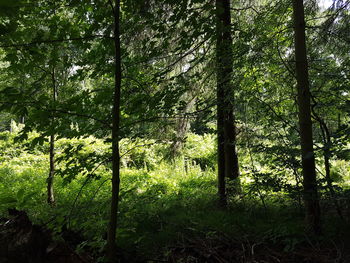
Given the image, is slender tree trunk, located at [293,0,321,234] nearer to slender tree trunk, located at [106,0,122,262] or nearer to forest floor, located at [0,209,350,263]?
forest floor, located at [0,209,350,263]

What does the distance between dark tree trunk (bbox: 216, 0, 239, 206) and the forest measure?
0.03 metres

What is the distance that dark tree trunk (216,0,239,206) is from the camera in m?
3.65

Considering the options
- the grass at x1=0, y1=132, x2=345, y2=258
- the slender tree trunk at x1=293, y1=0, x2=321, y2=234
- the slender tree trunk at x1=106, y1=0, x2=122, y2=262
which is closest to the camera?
the slender tree trunk at x1=106, y1=0, x2=122, y2=262

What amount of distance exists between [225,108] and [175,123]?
0.75 metres

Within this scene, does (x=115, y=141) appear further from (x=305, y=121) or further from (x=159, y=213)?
(x=159, y=213)

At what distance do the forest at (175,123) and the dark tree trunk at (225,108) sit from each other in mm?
29

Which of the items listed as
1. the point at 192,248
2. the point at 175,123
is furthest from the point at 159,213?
the point at 175,123

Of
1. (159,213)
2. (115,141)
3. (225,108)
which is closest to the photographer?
(115,141)

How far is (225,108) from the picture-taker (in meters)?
3.58

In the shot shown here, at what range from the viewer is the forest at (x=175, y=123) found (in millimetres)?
2008

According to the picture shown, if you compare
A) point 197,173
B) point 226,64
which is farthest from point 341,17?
point 197,173

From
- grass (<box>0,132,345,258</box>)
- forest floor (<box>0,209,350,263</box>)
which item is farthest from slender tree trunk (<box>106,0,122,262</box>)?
forest floor (<box>0,209,350,263</box>)

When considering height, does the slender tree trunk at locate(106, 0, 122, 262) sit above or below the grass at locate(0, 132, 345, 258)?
above

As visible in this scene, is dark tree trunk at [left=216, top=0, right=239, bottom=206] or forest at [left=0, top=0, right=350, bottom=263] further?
dark tree trunk at [left=216, top=0, right=239, bottom=206]
